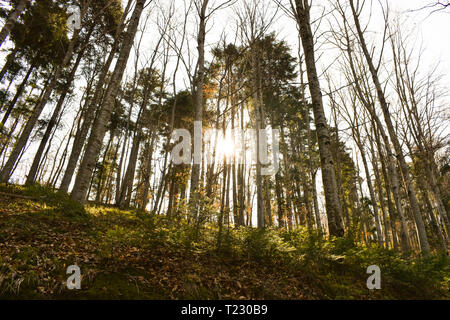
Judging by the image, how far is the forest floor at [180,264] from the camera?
238 cm

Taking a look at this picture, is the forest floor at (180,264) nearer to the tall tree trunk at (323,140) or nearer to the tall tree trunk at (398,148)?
the tall tree trunk at (323,140)

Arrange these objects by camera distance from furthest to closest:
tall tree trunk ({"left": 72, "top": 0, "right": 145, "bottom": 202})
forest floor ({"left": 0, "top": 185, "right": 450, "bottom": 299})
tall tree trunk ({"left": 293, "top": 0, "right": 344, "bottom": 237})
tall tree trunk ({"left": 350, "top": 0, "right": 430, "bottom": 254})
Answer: tall tree trunk ({"left": 350, "top": 0, "right": 430, "bottom": 254})
tall tree trunk ({"left": 72, "top": 0, "right": 145, "bottom": 202})
tall tree trunk ({"left": 293, "top": 0, "right": 344, "bottom": 237})
forest floor ({"left": 0, "top": 185, "right": 450, "bottom": 299})

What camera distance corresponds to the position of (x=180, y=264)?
3.20 metres

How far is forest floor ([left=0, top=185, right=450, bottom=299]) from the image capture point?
238 cm

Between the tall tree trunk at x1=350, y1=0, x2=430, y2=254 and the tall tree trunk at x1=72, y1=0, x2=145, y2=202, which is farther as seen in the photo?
the tall tree trunk at x1=350, y1=0, x2=430, y2=254

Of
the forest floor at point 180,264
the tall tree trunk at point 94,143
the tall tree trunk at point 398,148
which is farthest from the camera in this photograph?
the tall tree trunk at point 398,148

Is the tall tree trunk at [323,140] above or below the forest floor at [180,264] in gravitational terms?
above

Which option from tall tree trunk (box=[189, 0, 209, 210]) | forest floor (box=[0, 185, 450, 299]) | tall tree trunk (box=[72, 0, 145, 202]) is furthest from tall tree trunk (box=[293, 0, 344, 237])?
tall tree trunk (box=[72, 0, 145, 202])

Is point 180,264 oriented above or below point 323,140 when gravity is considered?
below

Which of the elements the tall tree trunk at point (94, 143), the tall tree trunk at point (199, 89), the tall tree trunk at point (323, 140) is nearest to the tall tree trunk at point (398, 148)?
the tall tree trunk at point (323, 140)

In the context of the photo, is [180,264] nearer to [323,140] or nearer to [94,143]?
[94,143]

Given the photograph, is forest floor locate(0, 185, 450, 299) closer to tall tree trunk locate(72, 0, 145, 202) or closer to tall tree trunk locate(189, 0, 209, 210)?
tall tree trunk locate(72, 0, 145, 202)

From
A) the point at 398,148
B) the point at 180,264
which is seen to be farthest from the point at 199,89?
the point at 398,148
